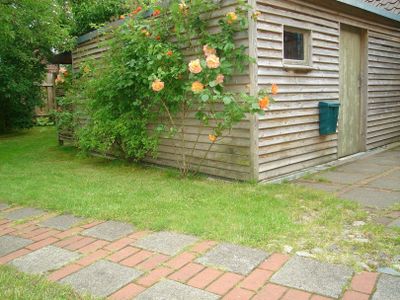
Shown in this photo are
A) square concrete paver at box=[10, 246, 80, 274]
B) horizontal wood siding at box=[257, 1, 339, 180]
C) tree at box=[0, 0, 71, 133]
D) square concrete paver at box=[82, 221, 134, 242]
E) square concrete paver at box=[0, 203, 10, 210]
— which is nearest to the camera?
square concrete paver at box=[10, 246, 80, 274]

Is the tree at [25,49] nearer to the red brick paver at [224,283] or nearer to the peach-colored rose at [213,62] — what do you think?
the peach-colored rose at [213,62]

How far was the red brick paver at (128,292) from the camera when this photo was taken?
7.74 feet

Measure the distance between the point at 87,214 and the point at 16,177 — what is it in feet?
8.63

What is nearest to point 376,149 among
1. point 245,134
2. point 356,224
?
point 245,134

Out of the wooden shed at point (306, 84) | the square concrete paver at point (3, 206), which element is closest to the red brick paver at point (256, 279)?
the wooden shed at point (306, 84)

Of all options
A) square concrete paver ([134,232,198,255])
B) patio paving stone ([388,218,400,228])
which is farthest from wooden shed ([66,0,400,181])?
square concrete paver ([134,232,198,255])

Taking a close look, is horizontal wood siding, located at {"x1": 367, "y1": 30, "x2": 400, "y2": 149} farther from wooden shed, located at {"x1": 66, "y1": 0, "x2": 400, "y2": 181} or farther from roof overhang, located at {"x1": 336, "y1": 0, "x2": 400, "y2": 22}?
roof overhang, located at {"x1": 336, "y1": 0, "x2": 400, "y2": 22}

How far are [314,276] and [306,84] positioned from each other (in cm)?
395

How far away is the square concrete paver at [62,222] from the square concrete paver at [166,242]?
2.97 ft

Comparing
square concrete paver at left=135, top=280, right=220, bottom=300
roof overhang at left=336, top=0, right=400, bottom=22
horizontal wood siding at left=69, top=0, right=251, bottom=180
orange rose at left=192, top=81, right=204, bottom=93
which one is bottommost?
square concrete paver at left=135, top=280, right=220, bottom=300

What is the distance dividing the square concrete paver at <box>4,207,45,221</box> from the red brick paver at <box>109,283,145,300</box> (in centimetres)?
209

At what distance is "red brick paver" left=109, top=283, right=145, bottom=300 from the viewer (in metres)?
2.36

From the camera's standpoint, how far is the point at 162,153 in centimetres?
659

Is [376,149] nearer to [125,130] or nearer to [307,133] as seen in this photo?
[307,133]
